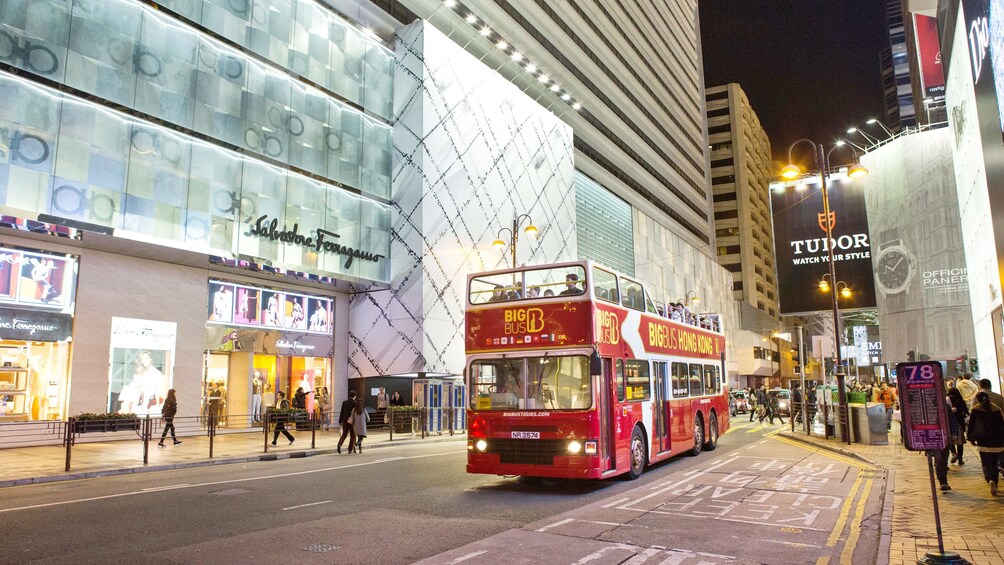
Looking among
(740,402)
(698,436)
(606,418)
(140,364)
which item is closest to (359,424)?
(140,364)

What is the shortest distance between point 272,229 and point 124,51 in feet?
24.1

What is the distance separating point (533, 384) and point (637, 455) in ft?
9.39

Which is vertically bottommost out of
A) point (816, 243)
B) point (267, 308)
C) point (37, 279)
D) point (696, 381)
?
Answer: point (696, 381)

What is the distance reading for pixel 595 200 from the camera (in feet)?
159

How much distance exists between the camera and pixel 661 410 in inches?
542

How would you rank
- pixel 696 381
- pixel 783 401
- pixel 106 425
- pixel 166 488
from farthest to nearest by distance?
1. pixel 783 401
2. pixel 106 425
3. pixel 696 381
4. pixel 166 488

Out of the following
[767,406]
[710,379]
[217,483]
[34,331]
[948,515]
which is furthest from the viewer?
A: [767,406]

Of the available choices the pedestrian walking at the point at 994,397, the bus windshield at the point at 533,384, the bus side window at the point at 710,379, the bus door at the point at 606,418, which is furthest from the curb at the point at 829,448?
the bus windshield at the point at 533,384

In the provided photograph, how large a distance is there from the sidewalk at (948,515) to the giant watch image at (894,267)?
21.9 metres

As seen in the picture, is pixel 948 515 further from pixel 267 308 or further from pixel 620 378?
pixel 267 308

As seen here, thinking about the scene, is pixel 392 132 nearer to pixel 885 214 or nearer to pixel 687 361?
pixel 687 361

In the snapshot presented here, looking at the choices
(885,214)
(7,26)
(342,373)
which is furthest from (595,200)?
(7,26)

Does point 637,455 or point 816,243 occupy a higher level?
point 816,243

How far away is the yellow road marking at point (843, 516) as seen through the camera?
23.7ft
